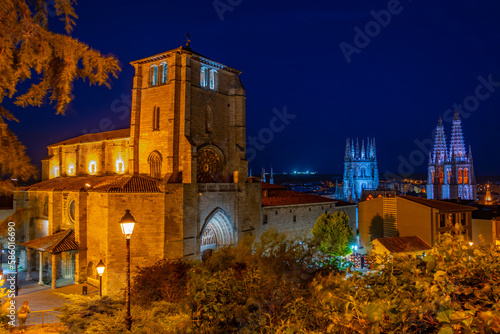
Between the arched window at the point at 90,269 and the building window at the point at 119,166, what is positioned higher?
the building window at the point at 119,166

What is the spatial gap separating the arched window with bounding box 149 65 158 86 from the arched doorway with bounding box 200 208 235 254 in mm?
11333

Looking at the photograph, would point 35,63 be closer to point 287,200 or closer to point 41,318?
point 41,318

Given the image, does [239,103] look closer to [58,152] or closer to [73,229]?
[73,229]

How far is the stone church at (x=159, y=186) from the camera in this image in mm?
21906

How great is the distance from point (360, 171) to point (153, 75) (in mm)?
74997

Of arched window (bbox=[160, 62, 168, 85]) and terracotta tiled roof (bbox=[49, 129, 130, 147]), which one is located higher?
arched window (bbox=[160, 62, 168, 85])

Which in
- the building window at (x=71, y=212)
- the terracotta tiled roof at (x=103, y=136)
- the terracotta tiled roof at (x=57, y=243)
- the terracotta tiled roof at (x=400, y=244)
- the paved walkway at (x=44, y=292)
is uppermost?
the terracotta tiled roof at (x=103, y=136)

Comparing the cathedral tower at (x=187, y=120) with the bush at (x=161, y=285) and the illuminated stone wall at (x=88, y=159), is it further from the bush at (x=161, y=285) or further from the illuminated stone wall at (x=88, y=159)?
the bush at (x=161, y=285)

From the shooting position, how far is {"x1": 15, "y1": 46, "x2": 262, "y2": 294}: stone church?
21906 millimetres

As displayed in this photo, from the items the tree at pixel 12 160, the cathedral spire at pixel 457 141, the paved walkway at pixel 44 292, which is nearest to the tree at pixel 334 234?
the paved walkway at pixel 44 292

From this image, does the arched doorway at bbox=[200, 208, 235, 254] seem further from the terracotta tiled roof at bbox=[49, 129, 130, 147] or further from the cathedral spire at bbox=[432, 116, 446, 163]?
the cathedral spire at bbox=[432, 116, 446, 163]

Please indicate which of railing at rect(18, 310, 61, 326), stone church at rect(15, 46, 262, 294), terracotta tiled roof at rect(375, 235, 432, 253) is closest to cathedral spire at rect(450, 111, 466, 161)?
terracotta tiled roof at rect(375, 235, 432, 253)

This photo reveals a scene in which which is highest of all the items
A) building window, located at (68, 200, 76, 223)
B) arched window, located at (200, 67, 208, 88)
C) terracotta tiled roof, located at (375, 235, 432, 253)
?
arched window, located at (200, 67, 208, 88)

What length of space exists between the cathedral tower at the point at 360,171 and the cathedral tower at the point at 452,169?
22079 mm
